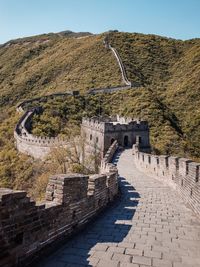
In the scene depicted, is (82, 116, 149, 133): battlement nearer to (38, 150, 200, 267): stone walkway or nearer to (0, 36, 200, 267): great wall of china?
(0, 36, 200, 267): great wall of china

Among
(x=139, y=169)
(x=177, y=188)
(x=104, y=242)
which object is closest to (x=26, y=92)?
(x=139, y=169)

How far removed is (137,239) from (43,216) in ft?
7.17

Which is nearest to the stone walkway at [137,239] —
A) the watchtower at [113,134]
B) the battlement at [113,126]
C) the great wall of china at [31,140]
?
the watchtower at [113,134]

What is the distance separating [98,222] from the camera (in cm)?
938

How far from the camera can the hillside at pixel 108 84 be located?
45438 millimetres

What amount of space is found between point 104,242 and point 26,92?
257 feet

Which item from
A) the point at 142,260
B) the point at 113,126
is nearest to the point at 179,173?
the point at 142,260

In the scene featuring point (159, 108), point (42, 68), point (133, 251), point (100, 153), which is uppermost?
point (42, 68)

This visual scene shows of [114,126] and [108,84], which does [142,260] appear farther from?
[108,84]

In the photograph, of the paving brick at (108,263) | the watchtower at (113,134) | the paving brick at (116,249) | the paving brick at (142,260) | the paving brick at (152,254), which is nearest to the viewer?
the paving brick at (108,263)

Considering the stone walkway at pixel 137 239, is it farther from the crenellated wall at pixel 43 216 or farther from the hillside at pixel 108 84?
the hillside at pixel 108 84

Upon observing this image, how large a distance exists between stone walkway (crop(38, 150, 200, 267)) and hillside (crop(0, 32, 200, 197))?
20655 mm

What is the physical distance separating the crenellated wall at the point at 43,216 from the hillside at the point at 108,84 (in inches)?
892

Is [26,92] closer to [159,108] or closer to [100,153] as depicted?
[159,108]
